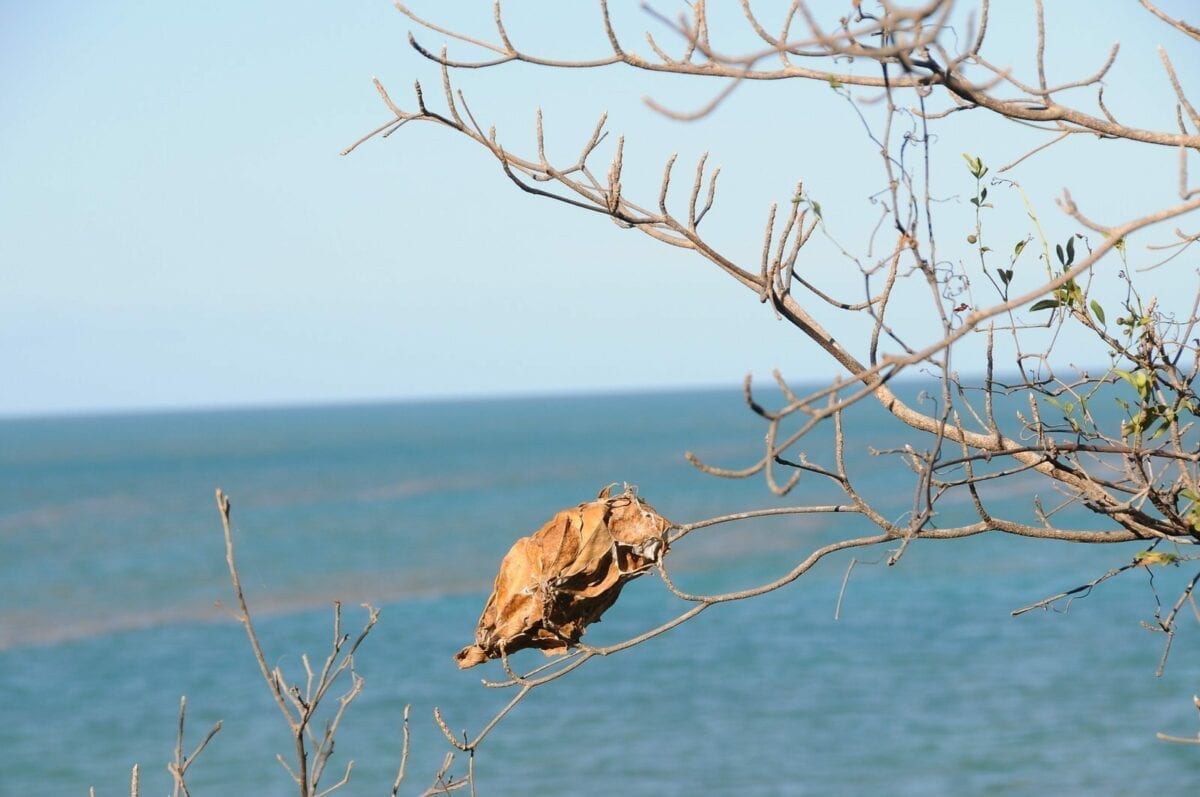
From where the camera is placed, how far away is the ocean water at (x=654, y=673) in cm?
1539

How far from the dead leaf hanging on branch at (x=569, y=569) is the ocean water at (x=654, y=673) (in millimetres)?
3098

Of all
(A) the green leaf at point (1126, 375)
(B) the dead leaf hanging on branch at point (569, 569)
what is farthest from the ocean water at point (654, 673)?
(B) the dead leaf hanging on branch at point (569, 569)

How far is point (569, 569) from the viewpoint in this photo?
2178 mm

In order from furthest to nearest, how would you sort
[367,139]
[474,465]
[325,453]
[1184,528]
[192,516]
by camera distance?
[325,453] < [474,465] < [192,516] < [367,139] < [1184,528]

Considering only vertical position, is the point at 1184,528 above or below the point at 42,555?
above

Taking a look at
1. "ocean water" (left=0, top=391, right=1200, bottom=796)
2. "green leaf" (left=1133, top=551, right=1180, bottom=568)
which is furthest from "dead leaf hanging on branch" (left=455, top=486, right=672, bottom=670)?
"ocean water" (left=0, top=391, right=1200, bottom=796)

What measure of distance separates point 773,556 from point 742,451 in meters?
32.9

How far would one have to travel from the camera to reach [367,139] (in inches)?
93.2

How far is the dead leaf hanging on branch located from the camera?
2182 mm

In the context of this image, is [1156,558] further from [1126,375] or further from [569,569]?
[569,569]

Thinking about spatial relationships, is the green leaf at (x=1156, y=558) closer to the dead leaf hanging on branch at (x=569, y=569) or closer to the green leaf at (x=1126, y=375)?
the green leaf at (x=1126, y=375)

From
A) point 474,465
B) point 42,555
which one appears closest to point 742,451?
point 474,465

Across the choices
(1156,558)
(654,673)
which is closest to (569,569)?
(1156,558)

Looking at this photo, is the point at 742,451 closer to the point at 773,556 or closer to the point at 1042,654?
the point at 773,556
